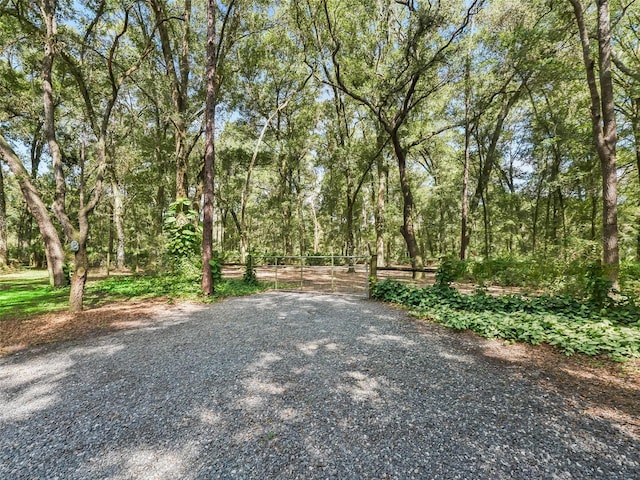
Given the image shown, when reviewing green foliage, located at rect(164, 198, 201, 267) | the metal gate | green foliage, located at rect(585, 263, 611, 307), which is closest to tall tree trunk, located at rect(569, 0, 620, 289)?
green foliage, located at rect(585, 263, 611, 307)

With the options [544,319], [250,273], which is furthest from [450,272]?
[250,273]

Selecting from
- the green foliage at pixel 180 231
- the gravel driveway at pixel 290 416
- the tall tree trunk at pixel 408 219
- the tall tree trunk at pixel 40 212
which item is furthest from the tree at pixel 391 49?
the tall tree trunk at pixel 40 212

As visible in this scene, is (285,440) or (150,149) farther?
(150,149)

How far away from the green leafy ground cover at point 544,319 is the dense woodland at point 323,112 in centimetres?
88

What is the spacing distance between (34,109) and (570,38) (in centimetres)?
2293

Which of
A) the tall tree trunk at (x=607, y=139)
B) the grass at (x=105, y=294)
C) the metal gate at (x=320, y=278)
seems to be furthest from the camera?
the metal gate at (x=320, y=278)

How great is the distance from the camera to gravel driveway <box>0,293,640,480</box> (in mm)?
1965

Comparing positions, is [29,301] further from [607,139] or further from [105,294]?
[607,139]

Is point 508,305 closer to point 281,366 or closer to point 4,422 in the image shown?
point 281,366

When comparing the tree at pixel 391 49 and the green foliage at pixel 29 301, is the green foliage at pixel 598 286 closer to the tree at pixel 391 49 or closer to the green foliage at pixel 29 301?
the tree at pixel 391 49

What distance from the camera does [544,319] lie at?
4.77 m

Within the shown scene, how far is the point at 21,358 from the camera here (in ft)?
13.2

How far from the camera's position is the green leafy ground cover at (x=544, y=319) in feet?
13.0

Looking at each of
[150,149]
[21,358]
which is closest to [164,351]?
[21,358]
